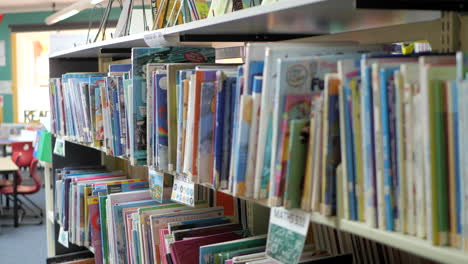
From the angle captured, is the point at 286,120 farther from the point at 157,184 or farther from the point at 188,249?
the point at 157,184

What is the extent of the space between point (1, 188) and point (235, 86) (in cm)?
602

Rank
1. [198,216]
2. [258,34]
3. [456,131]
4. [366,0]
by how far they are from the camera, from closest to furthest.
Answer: [456,131] < [366,0] < [258,34] < [198,216]

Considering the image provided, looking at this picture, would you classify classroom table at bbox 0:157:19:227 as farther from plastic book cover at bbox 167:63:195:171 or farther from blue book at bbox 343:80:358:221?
blue book at bbox 343:80:358:221

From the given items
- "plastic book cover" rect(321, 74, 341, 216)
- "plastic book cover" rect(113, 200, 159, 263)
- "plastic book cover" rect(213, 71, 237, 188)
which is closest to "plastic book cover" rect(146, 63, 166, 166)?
"plastic book cover" rect(213, 71, 237, 188)

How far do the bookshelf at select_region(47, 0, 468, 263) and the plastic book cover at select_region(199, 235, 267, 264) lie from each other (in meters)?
0.46

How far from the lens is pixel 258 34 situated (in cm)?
193

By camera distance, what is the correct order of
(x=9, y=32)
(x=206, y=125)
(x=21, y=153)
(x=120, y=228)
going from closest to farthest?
(x=206, y=125) < (x=120, y=228) < (x=21, y=153) < (x=9, y=32)

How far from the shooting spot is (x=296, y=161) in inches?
45.3

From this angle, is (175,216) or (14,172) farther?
(14,172)

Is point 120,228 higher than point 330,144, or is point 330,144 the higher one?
point 330,144

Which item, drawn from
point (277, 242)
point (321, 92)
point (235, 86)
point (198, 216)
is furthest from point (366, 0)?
point (198, 216)

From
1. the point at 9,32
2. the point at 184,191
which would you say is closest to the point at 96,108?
the point at 184,191

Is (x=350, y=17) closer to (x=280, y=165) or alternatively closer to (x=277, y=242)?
(x=280, y=165)

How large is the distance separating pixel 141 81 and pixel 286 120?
92 cm
